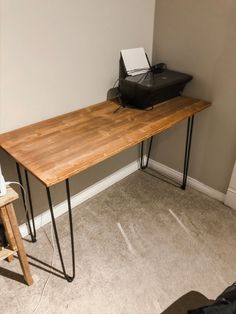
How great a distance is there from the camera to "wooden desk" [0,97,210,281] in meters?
1.20

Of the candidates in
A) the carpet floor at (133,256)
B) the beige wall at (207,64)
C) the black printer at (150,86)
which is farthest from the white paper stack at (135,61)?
the carpet floor at (133,256)

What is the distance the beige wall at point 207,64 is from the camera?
1.67 m

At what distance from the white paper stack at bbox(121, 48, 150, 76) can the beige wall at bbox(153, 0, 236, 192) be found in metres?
0.19

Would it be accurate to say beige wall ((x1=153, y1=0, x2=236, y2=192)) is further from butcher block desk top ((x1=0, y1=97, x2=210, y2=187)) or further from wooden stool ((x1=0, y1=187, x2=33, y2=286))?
wooden stool ((x1=0, y1=187, x2=33, y2=286))

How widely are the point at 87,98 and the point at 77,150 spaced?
587mm

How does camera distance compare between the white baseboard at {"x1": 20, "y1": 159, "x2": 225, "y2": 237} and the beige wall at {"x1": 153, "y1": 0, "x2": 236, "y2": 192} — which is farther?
the white baseboard at {"x1": 20, "y1": 159, "x2": 225, "y2": 237}

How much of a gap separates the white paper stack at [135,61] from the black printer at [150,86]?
1.5 inches

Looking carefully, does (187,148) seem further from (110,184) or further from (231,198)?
(110,184)

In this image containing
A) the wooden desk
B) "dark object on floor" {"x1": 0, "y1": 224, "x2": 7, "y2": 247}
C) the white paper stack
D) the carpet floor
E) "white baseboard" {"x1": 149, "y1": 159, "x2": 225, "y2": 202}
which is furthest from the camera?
"white baseboard" {"x1": 149, "y1": 159, "x2": 225, "y2": 202}

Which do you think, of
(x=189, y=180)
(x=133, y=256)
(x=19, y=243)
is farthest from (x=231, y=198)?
(x=19, y=243)

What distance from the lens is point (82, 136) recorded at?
1434 millimetres

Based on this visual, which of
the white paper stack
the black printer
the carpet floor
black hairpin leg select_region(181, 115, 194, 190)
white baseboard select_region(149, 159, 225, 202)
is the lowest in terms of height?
the carpet floor

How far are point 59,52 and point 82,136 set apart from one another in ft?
1.61

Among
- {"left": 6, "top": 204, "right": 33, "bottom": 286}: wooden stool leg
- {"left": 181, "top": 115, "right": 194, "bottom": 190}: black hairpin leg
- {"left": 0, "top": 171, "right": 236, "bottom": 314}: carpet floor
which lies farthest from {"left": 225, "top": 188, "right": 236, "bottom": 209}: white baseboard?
{"left": 6, "top": 204, "right": 33, "bottom": 286}: wooden stool leg
